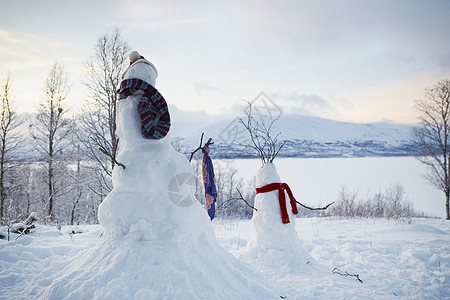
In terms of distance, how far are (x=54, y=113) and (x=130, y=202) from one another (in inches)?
551

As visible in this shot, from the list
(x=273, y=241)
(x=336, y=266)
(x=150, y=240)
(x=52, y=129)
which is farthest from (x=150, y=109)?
(x=52, y=129)

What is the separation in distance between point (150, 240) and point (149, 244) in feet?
0.14

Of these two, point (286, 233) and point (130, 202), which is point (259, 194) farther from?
point (130, 202)

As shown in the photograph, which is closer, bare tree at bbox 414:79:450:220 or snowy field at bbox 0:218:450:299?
snowy field at bbox 0:218:450:299

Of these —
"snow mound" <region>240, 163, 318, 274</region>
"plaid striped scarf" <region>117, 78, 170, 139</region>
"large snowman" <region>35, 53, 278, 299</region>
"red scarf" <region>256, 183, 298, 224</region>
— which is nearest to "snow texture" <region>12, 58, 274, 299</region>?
"large snowman" <region>35, 53, 278, 299</region>

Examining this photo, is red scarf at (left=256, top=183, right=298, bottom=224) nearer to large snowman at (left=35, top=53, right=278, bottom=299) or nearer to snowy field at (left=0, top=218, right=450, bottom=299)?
snowy field at (left=0, top=218, right=450, bottom=299)

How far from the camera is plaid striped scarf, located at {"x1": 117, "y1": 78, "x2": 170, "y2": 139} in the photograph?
263cm

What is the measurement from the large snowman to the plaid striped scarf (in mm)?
66

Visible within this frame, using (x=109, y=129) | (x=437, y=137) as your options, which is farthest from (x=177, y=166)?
(x=437, y=137)

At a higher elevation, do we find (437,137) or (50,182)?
(437,137)

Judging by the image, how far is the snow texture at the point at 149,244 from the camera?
2.29 m

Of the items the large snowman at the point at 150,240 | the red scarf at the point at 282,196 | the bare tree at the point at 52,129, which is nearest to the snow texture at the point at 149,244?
the large snowman at the point at 150,240

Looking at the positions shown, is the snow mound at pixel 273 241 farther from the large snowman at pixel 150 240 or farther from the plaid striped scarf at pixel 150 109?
the plaid striped scarf at pixel 150 109

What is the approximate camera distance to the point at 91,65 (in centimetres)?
972
